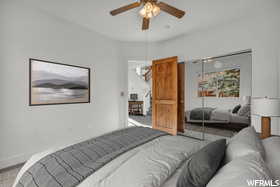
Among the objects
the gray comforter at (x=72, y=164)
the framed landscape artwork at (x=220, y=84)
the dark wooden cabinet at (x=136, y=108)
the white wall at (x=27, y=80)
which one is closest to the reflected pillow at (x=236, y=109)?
the framed landscape artwork at (x=220, y=84)

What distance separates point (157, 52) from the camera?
167 inches

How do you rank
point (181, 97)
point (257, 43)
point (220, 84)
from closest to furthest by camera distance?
point (257, 43) < point (220, 84) < point (181, 97)

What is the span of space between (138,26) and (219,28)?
5.76 feet

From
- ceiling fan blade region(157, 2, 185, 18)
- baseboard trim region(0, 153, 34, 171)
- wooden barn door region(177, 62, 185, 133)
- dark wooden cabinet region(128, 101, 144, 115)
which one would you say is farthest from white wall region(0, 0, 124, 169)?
dark wooden cabinet region(128, 101, 144, 115)

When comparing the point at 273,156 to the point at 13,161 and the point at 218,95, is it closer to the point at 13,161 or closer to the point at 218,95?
the point at 218,95

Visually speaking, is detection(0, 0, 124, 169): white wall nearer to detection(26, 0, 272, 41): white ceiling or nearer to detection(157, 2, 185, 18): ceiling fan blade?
detection(26, 0, 272, 41): white ceiling

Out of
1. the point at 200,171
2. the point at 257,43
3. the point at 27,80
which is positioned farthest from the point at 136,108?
the point at 200,171

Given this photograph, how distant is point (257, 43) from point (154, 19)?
196 centimetres

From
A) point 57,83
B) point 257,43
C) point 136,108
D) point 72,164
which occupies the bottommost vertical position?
point 136,108

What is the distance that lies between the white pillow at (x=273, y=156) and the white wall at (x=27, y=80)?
3159 millimetres

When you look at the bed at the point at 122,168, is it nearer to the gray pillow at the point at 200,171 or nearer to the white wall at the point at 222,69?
the gray pillow at the point at 200,171

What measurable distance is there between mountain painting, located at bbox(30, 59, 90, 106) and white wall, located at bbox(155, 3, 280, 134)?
9.51 feet

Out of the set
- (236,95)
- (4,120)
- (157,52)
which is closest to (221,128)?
(236,95)

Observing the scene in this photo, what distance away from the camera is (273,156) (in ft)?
3.51
